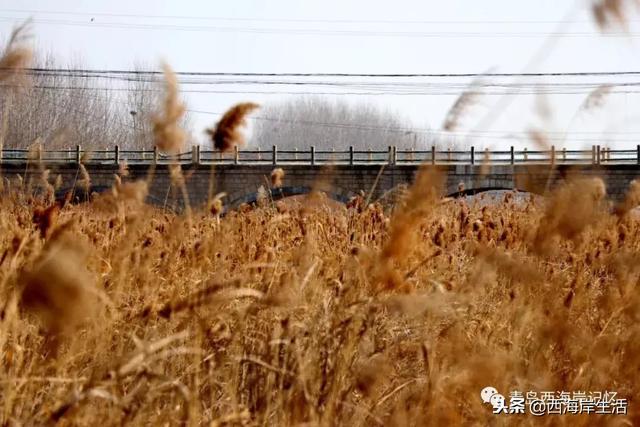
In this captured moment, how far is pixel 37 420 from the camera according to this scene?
1.64m

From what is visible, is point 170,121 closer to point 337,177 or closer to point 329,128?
point 337,177

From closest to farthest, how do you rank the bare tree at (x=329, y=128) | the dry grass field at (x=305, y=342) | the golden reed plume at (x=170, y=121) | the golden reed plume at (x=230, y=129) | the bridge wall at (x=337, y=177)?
the dry grass field at (x=305, y=342)
the golden reed plume at (x=170, y=121)
the golden reed plume at (x=230, y=129)
the bridge wall at (x=337, y=177)
the bare tree at (x=329, y=128)

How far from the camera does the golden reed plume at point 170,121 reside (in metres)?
1.84

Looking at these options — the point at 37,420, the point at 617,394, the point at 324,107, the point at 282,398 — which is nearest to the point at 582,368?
the point at 617,394

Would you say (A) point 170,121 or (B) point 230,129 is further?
(B) point 230,129

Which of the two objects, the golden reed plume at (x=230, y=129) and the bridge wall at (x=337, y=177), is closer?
the golden reed plume at (x=230, y=129)

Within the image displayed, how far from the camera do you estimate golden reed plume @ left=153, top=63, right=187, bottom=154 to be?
6.02 feet

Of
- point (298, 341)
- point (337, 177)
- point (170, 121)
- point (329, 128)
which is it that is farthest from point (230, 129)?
point (329, 128)

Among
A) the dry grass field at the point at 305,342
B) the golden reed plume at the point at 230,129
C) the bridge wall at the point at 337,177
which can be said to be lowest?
the dry grass field at the point at 305,342

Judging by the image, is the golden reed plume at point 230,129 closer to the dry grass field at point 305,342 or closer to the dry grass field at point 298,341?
the dry grass field at point 298,341

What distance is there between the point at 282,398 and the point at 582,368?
0.68 meters

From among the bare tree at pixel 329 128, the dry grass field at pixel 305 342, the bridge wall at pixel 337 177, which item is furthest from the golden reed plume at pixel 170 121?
the bare tree at pixel 329 128

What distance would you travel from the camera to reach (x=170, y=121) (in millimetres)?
1873

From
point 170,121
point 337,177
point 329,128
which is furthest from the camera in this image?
point 329,128
